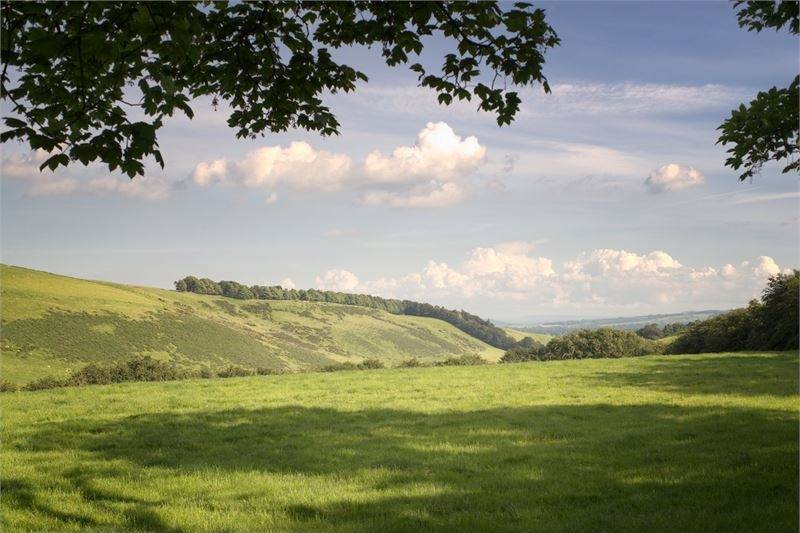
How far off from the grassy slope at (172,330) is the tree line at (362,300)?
1191 centimetres

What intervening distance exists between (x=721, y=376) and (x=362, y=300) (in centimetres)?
16502

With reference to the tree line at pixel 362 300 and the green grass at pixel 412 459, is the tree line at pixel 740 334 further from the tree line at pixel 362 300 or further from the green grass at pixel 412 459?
the tree line at pixel 362 300

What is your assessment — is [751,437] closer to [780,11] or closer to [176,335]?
[780,11]

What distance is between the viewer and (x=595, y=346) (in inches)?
2454

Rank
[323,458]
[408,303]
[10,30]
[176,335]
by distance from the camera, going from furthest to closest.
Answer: [408,303]
[176,335]
[323,458]
[10,30]

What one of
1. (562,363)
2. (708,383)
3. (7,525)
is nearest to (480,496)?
(7,525)

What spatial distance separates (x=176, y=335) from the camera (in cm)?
9956

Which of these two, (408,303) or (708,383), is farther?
(408,303)

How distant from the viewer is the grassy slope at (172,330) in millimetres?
81938

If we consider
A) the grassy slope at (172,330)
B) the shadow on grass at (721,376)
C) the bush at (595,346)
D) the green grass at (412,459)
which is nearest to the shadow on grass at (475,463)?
the green grass at (412,459)

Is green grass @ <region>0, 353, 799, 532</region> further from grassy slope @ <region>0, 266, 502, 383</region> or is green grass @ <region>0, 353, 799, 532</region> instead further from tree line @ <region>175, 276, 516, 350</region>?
tree line @ <region>175, 276, 516, 350</region>

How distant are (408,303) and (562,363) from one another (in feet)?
539

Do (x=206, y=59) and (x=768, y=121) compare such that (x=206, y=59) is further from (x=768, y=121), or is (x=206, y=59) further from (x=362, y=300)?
(x=362, y=300)

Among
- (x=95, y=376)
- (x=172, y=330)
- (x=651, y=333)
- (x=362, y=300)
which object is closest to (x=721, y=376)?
(x=95, y=376)
